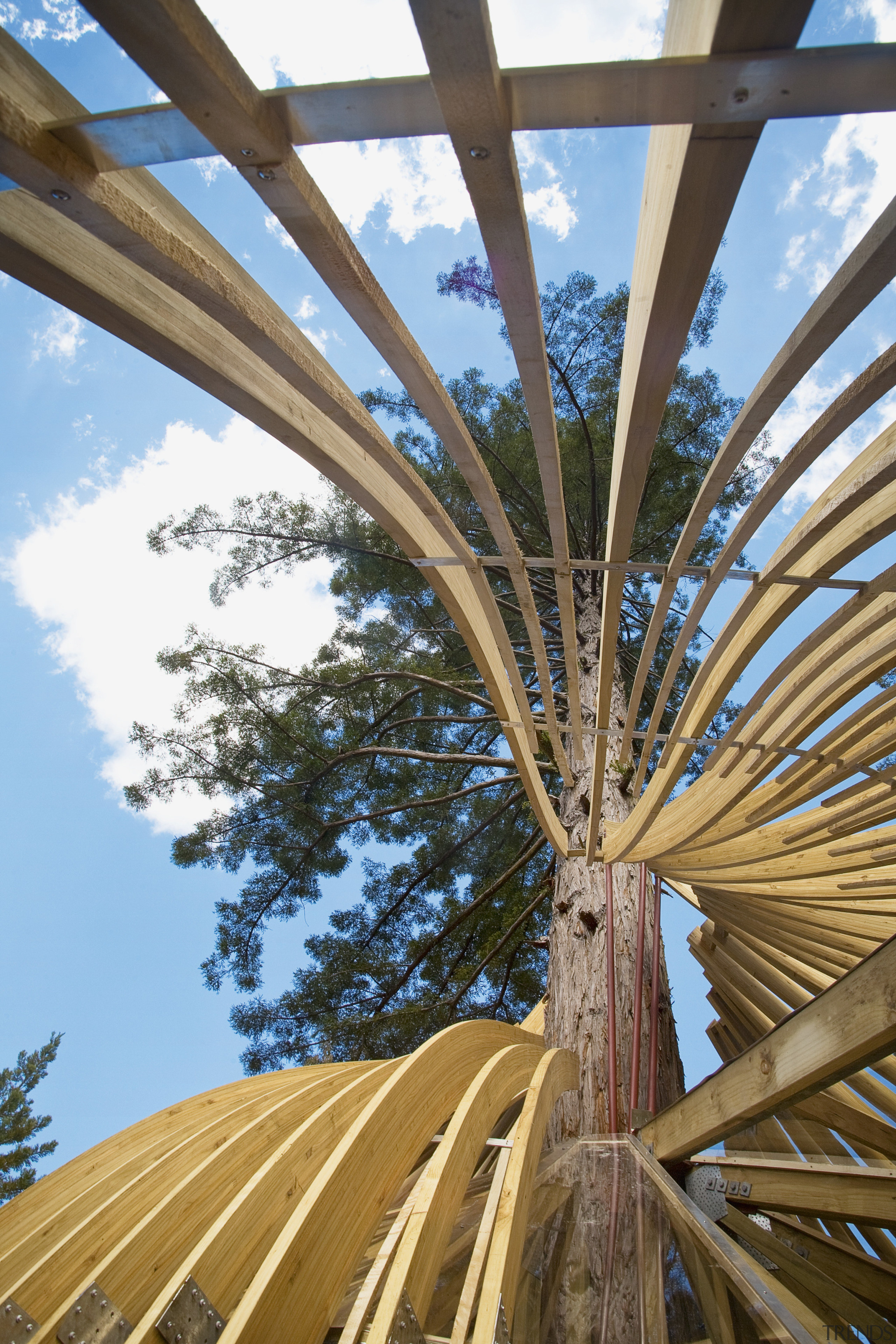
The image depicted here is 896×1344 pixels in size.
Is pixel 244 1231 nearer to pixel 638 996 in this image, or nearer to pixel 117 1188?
pixel 117 1188

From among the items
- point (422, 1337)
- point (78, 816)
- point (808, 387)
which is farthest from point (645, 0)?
point (78, 816)

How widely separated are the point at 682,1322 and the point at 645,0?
2.87m

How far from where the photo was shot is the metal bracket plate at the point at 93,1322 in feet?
4.48

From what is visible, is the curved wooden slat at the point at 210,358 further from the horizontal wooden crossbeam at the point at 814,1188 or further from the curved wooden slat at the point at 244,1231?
the horizontal wooden crossbeam at the point at 814,1188

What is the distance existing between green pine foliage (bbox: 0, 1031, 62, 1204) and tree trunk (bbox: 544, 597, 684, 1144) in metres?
7.48

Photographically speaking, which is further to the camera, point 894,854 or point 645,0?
point 894,854

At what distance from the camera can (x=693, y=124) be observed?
2.81ft

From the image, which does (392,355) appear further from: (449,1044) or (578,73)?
(449,1044)

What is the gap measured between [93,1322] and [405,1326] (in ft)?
2.01

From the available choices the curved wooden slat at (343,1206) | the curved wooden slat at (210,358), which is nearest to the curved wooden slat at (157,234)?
the curved wooden slat at (210,358)

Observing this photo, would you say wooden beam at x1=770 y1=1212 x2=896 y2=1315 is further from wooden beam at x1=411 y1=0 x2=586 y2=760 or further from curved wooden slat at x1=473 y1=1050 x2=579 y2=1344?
wooden beam at x1=411 y1=0 x2=586 y2=760

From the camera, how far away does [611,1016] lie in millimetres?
3477

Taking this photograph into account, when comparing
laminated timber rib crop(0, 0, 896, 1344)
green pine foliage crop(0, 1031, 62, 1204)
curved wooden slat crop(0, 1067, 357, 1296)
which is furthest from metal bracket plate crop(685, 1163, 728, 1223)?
green pine foliage crop(0, 1031, 62, 1204)

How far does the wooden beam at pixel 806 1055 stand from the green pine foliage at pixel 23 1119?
28.9ft
